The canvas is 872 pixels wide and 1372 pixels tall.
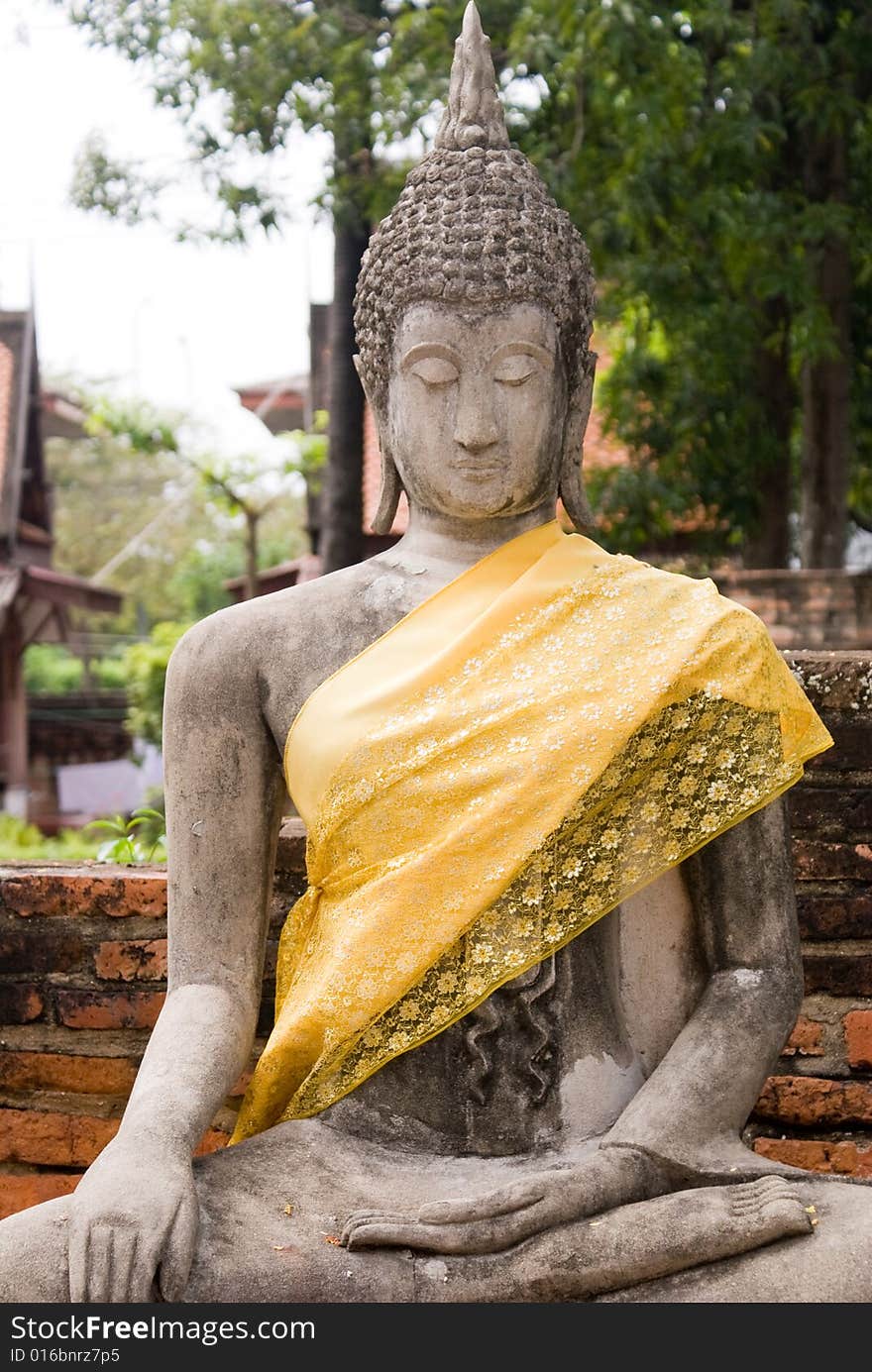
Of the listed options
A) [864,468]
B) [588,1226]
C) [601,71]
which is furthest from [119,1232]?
[864,468]

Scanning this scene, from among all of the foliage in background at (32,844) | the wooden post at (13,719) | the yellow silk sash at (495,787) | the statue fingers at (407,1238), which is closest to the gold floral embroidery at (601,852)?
the yellow silk sash at (495,787)

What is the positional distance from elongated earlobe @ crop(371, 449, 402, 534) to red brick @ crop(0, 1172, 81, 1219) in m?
1.54

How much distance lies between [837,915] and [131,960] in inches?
56.4

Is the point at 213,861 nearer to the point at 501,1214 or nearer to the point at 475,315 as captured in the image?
the point at 501,1214

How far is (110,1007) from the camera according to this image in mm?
3498

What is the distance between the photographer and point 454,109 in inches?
109

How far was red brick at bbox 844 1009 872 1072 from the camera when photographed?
3.44m

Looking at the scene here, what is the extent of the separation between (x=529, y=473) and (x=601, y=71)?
18.3 feet

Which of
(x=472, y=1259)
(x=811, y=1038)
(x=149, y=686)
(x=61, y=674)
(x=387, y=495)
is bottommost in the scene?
(x=61, y=674)

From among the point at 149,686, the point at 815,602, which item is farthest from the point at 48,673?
the point at 815,602

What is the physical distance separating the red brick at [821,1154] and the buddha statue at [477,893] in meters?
1.02

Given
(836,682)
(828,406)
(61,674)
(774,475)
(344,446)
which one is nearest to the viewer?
(836,682)

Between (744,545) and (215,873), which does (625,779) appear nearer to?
(215,873)

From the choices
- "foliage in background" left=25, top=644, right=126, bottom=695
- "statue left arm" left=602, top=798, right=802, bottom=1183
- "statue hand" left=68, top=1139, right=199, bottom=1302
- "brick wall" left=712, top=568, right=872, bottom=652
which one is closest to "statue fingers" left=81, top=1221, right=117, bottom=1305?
"statue hand" left=68, top=1139, right=199, bottom=1302
